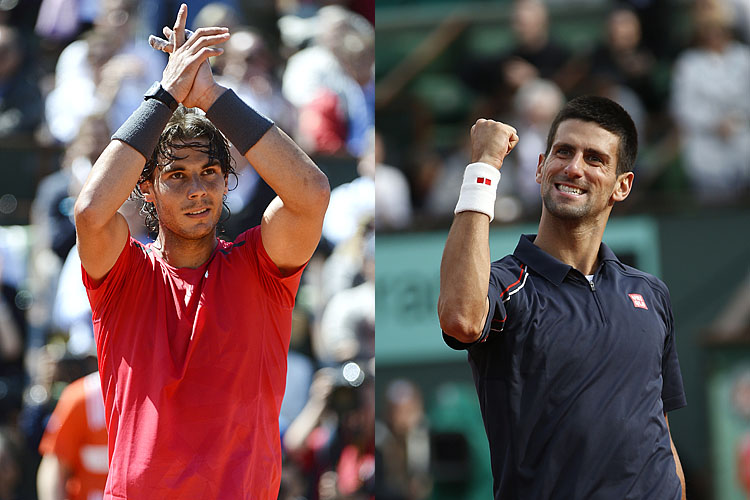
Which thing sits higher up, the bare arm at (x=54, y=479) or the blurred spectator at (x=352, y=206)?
the blurred spectator at (x=352, y=206)

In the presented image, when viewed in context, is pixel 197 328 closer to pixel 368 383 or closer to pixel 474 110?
pixel 368 383

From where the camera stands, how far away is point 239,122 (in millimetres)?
2777

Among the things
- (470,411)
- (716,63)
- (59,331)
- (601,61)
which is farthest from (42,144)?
(716,63)

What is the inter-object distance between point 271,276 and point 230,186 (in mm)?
3229

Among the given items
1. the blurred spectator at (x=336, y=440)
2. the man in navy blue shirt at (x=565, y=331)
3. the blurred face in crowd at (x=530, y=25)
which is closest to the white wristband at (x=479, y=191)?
the man in navy blue shirt at (x=565, y=331)

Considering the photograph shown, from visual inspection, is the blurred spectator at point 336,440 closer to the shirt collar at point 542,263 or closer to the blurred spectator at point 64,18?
the shirt collar at point 542,263

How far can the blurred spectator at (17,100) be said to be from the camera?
7.74 metres

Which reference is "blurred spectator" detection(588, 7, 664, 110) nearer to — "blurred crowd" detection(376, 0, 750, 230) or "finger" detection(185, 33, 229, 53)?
"blurred crowd" detection(376, 0, 750, 230)

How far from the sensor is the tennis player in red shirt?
8.86ft

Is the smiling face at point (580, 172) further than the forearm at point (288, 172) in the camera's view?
Yes

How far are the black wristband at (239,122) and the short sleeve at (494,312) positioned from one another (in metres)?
0.74

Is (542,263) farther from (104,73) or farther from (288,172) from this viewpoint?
(104,73)

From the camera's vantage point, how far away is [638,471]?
281cm

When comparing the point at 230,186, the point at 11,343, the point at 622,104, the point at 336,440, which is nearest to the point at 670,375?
the point at 230,186
